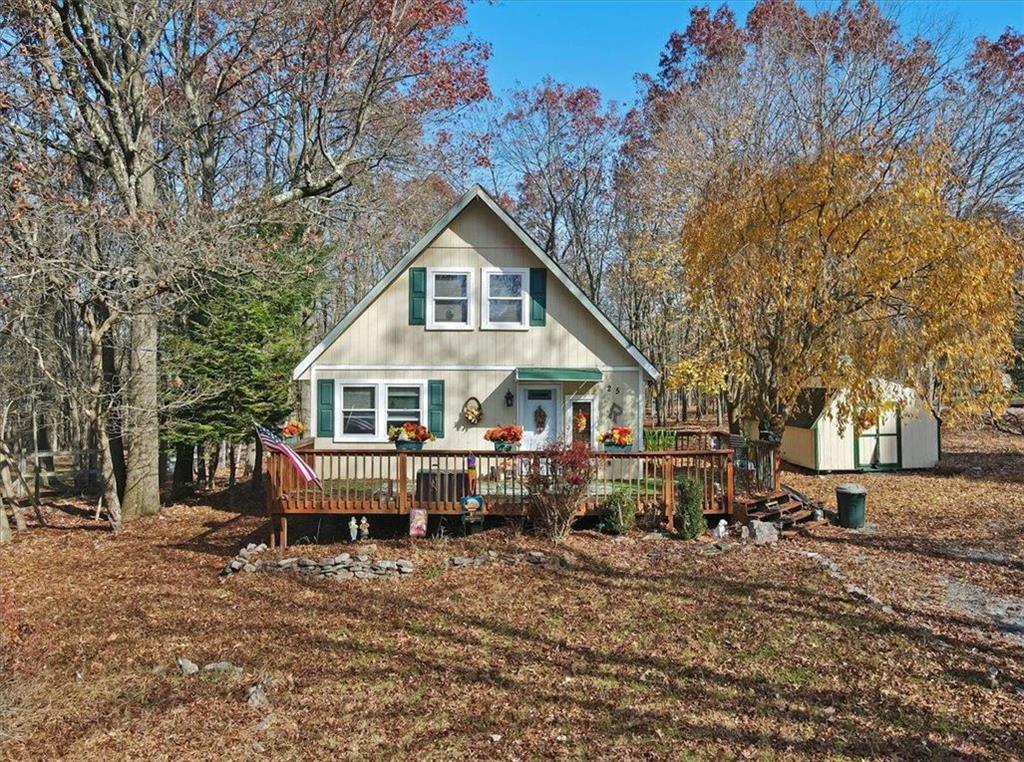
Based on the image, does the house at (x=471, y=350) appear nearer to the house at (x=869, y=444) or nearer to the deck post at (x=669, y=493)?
the deck post at (x=669, y=493)

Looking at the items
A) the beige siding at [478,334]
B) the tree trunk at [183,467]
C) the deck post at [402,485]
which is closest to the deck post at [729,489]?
the beige siding at [478,334]

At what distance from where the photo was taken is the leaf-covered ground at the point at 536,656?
16.2 ft

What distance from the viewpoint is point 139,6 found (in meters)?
12.0

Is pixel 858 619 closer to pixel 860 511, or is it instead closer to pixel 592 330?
pixel 860 511

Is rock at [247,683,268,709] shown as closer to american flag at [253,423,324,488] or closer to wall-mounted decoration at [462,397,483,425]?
american flag at [253,423,324,488]

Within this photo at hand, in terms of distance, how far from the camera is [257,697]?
5609 millimetres

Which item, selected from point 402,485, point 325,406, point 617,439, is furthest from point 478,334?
point 402,485

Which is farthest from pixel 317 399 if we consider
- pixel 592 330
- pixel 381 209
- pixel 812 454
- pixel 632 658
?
pixel 812 454

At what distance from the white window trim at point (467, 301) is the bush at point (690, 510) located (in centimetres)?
Answer: 569

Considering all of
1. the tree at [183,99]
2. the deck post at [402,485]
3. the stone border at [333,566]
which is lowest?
the stone border at [333,566]

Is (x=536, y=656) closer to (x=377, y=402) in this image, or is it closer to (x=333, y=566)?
(x=333, y=566)

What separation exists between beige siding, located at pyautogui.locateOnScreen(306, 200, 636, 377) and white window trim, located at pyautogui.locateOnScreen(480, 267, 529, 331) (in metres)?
0.09

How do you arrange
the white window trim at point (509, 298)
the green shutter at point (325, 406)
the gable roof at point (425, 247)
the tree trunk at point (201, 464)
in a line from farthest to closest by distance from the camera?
the tree trunk at point (201, 464) → the white window trim at point (509, 298) → the green shutter at point (325, 406) → the gable roof at point (425, 247)

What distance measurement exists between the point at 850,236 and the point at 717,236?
221 centimetres
